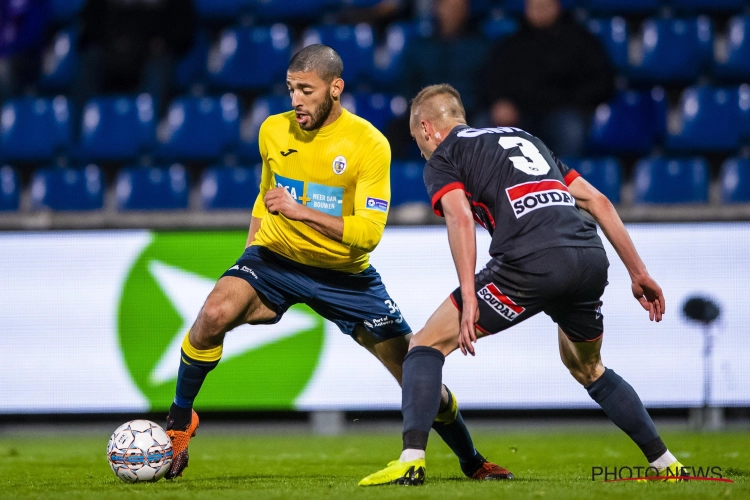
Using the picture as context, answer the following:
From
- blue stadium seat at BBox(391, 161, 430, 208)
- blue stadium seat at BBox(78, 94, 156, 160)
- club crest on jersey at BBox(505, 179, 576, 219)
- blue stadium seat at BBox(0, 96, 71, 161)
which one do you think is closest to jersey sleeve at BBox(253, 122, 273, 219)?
club crest on jersey at BBox(505, 179, 576, 219)

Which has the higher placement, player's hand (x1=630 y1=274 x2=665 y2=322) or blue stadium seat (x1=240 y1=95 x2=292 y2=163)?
blue stadium seat (x1=240 y1=95 x2=292 y2=163)

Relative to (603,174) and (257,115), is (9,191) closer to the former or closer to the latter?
(257,115)

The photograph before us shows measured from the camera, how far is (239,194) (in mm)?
9531

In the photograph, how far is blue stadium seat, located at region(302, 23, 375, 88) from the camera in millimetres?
10484

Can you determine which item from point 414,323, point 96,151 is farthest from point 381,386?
point 96,151

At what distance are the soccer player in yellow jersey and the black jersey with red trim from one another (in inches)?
23.0

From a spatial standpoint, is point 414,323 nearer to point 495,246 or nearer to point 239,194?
point 239,194

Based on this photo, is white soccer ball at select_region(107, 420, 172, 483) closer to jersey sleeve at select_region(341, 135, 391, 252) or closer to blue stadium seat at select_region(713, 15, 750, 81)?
jersey sleeve at select_region(341, 135, 391, 252)

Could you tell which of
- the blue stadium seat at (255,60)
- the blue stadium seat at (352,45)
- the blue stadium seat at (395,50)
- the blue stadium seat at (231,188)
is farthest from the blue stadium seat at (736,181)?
the blue stadium seat at (255,60)

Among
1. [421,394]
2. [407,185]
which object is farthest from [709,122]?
[421,394]

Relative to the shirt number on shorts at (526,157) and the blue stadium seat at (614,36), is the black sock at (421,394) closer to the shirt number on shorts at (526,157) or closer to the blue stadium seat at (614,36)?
the shirt number on shorts at (526,157)

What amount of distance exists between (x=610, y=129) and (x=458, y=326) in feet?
18.8

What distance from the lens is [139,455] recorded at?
4.87 meters

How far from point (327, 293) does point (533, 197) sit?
4.18 ft
